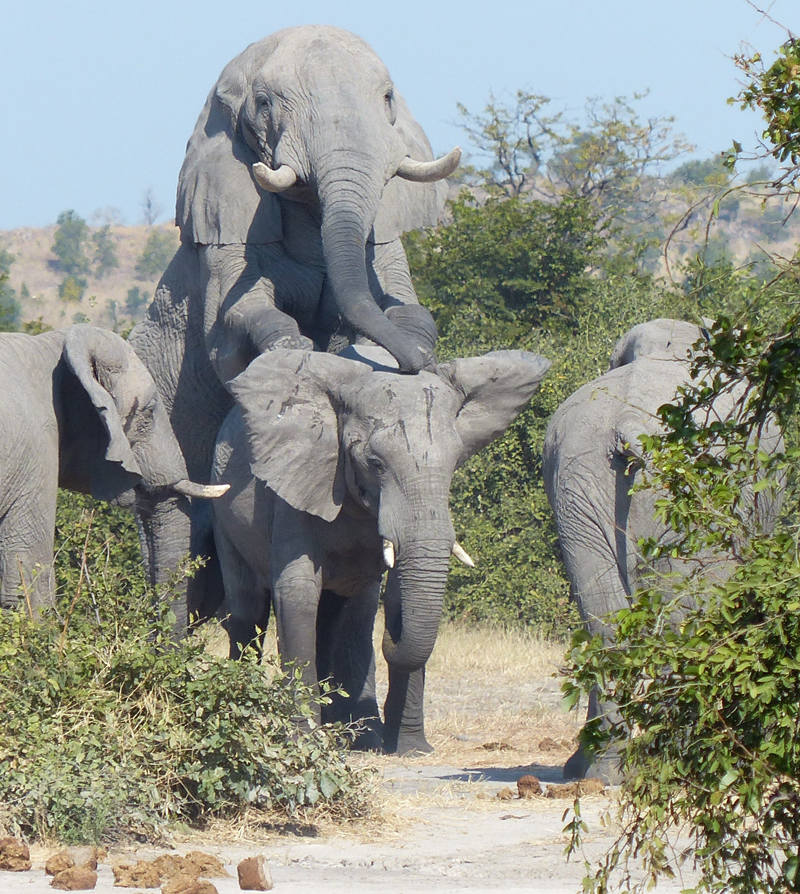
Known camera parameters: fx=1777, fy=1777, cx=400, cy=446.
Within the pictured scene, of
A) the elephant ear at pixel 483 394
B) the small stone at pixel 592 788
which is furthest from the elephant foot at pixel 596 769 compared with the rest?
the elephant ear at pixel 483 394

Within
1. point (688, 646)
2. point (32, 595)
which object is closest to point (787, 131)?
point (688, 646)

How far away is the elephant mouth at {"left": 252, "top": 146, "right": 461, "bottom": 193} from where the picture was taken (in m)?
8.66

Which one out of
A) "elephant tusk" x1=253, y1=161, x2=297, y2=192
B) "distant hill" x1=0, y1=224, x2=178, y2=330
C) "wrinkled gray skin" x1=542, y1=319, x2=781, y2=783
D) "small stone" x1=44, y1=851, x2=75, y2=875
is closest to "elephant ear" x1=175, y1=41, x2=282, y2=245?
"elephant tusk" x1=253, y1=161, x2=297, y2=192

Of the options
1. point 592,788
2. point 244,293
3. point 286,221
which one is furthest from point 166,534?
point 592,788

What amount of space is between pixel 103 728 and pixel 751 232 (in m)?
67.2

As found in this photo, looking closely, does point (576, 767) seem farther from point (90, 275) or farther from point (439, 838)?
point (90, 275)

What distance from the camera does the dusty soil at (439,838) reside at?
17.5 ft

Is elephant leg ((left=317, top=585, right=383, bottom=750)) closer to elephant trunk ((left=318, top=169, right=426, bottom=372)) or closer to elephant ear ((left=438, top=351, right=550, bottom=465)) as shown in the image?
elephant ear ((left=438, top=351, right=550, bottom=465))

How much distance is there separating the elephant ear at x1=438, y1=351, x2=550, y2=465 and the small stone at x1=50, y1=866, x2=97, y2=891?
343 cm

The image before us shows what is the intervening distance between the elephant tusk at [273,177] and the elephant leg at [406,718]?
8.00 ft

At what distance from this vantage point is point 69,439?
901 cm

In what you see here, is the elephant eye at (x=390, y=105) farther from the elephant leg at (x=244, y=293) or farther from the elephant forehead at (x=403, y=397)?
the elephant forehead at (x=403, y=397)

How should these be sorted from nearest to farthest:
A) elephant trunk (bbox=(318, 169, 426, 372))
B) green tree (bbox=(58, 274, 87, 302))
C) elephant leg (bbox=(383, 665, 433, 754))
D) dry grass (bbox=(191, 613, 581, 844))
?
1. dry grass (bbox=(191, 613, 581, 844))
2. elephant trunk (bbox=(318, 169, 426, 372))
3. elephant leg (bbox=(383, 665, 433, 754))
4. green tree (bbox=(58, 274, 87, 302))

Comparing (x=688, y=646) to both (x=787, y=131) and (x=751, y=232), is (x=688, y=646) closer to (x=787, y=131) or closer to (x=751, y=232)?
(x=787, y=131)
